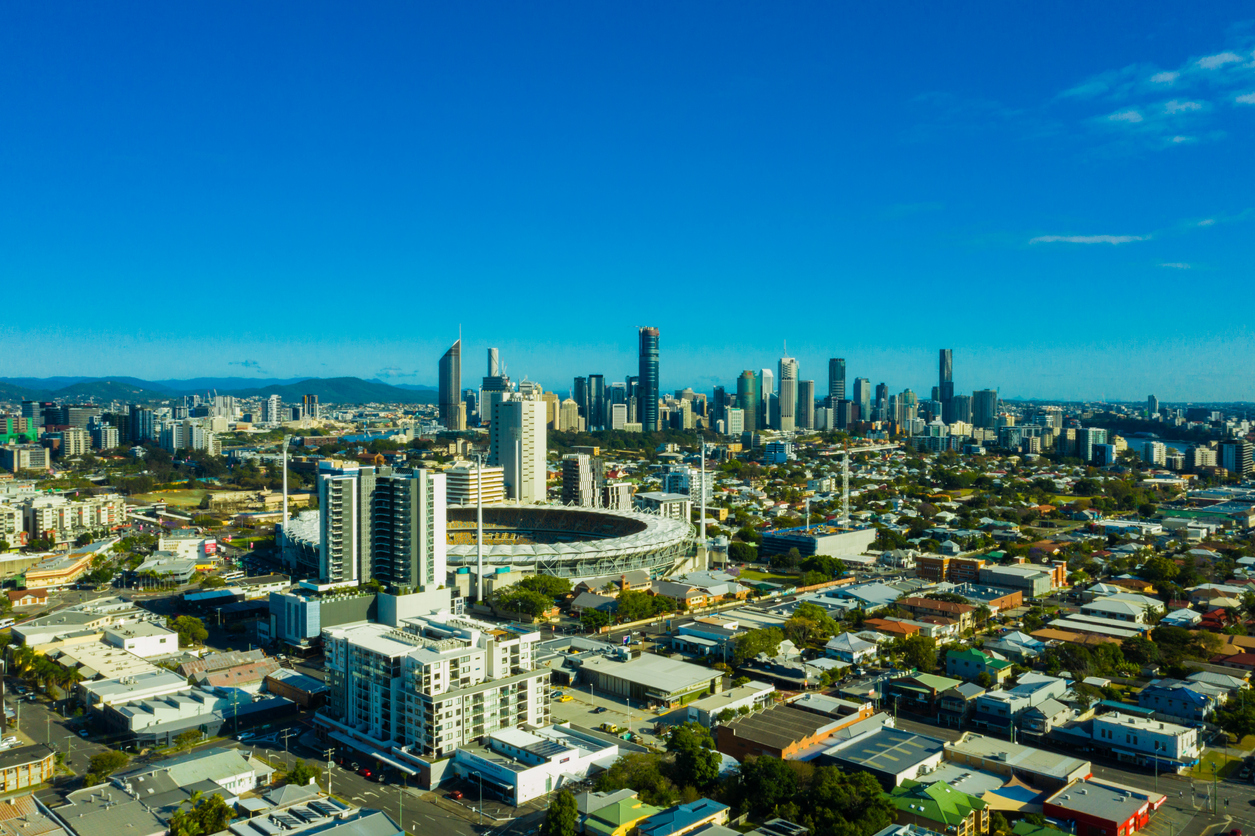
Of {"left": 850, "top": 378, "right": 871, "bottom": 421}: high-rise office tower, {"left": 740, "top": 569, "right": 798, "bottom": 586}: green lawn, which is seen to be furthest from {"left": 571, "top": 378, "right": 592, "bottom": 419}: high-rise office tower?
{"left": 740, "top": 569, "right": 798, "bottom": 586}: green lawn

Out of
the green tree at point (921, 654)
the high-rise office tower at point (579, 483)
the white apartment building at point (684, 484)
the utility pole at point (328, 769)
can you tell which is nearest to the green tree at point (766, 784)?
the utility pole at point (328, 769)

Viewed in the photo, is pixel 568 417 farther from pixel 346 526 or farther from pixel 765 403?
pixel 346 526

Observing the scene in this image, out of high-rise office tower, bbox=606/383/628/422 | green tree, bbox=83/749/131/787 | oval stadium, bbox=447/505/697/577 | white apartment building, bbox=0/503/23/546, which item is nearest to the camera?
green tree, bbox=83/749/131/787

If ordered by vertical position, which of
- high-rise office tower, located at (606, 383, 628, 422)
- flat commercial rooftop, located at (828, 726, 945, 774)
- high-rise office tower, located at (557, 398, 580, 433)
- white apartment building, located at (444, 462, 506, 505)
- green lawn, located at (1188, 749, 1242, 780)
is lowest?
green lawn, located at (1188, 749, 1242, 780)

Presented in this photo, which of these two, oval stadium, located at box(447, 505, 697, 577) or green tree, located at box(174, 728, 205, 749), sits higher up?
oval stadium, located at box(447, 505, 697, 577)

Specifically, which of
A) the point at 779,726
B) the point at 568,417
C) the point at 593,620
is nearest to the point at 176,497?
the point at 593,620

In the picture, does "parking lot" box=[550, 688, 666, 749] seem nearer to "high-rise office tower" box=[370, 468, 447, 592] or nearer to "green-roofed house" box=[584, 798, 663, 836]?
"green-roofed house" box=[584, 798, 663, 836]

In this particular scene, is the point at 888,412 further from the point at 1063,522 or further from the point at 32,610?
the point at 32,610
